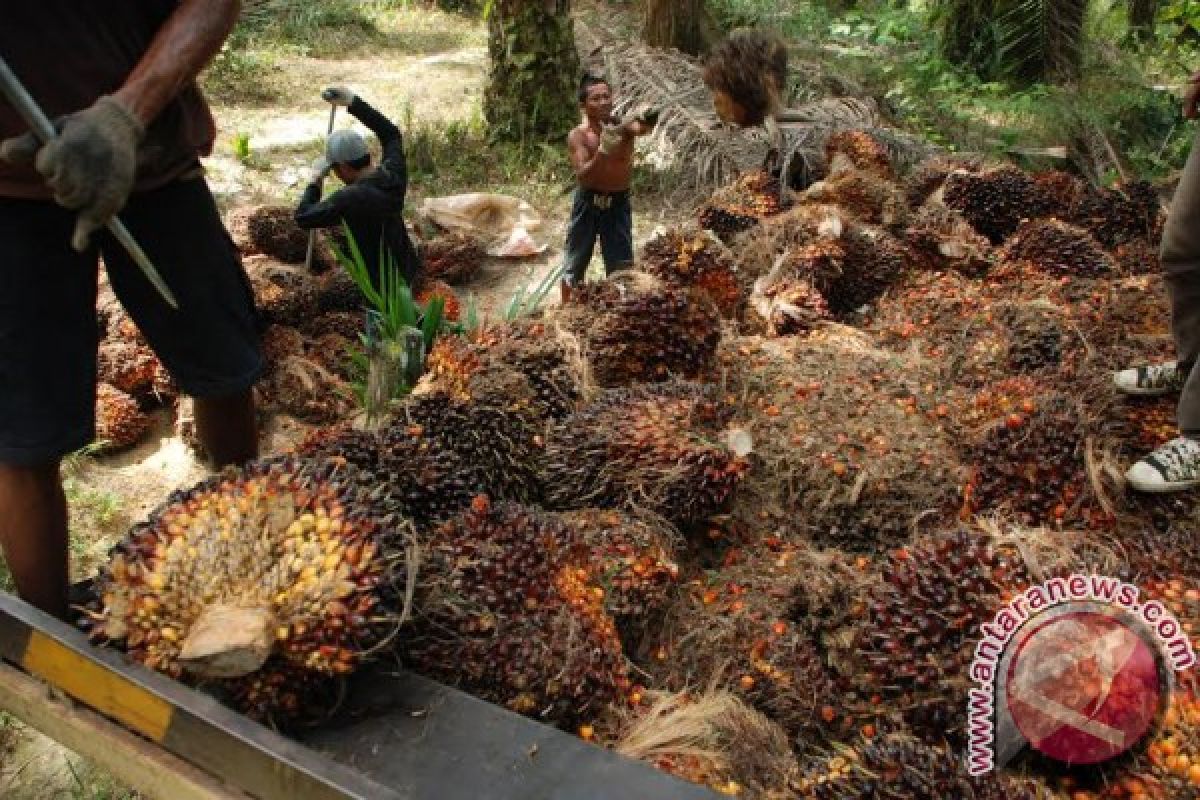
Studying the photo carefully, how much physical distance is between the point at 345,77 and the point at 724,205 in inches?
252

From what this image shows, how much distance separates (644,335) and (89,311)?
61.7 inches

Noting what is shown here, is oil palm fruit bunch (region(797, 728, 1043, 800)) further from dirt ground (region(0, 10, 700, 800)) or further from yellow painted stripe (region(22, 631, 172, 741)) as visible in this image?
dirt ground (region(0, 10, 700, 800))

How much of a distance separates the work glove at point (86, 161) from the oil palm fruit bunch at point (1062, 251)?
3487mm

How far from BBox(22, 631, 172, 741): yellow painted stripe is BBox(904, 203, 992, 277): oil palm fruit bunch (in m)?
3.65

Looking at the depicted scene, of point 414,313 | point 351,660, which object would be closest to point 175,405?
point 414,313

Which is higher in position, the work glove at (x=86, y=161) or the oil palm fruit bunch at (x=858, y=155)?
the work glove at (x=86, y=161)

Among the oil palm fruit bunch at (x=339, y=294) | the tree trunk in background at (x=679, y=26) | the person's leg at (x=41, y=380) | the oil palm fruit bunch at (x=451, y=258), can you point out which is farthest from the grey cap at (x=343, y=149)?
the tree trunk in background at (x=679, y=26)

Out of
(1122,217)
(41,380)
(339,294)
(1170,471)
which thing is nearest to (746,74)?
(1122,217)

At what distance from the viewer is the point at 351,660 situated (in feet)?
5.44

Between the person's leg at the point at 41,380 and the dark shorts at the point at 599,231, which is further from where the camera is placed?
the dark shorts at the point at 599,231

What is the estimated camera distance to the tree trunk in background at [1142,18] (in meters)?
9.12

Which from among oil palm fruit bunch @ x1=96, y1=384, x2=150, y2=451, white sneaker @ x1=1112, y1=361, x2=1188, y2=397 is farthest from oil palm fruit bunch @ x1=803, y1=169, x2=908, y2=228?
oil palm fruit bunch @ x1=96, y1=384, x2=150, y2=451

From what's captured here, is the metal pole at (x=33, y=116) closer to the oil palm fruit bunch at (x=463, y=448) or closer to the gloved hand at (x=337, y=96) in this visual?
the oil palm fruit bunch at (x=463, y=448)

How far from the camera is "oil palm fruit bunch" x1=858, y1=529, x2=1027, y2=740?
184 centimetres
